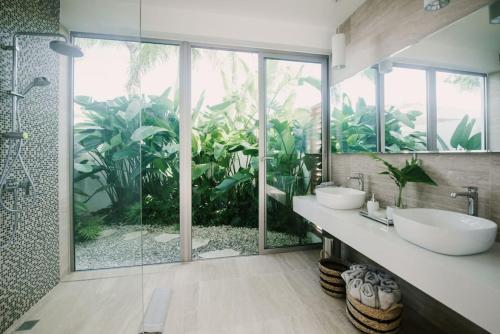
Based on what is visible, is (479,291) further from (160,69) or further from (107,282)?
(160,69)

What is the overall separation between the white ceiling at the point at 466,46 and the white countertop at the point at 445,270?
1.02m

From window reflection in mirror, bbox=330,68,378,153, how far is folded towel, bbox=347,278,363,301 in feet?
3.73

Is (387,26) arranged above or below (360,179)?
above

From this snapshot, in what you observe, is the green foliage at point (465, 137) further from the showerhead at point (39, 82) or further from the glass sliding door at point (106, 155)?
the showerhead at point (39, 82)

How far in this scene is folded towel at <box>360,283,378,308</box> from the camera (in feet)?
4.58

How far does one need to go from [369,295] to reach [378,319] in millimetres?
130

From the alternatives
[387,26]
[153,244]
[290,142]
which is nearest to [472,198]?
[387,26]

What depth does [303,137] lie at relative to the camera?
2.70m

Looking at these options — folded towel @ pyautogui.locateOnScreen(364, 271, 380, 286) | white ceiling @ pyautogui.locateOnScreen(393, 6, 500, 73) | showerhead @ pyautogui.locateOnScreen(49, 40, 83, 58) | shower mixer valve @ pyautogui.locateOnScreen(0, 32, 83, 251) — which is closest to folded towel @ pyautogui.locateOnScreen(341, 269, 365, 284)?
folded towel @ pyautogui.locateOnScreen(364, 271, 380, 286)

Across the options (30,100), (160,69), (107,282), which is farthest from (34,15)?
(107,282)

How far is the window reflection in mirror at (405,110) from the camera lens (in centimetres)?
163

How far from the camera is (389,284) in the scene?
1.50 meters

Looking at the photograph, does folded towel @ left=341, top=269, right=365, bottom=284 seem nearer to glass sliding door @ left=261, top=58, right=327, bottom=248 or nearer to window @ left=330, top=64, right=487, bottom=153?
window @ left=330, top=64, right=487, bottom=153

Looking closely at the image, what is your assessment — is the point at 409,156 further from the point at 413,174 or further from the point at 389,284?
the point at 389,284
